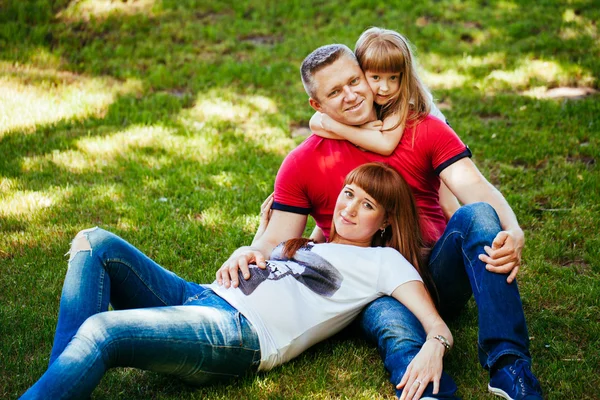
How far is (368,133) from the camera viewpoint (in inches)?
144

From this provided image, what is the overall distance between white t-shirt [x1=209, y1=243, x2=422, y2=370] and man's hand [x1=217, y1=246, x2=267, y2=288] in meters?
0.03

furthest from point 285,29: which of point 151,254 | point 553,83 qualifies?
point 151,254

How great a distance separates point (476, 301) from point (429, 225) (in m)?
A: 0.81

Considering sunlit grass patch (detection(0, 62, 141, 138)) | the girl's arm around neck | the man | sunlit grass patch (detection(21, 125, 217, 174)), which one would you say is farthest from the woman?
sunlit grass patch (detection(0, 62, 141, 138))

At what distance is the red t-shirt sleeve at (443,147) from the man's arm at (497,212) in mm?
33

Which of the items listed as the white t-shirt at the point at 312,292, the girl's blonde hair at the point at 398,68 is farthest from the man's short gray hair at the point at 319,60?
the white t-shirt at the point at 312,292

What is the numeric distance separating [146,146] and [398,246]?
380 centimetres

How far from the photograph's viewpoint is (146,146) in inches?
256

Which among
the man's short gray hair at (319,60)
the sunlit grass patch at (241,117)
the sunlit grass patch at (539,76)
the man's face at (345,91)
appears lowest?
the sunlit grass patch at (241,117)

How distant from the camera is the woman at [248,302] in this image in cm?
276

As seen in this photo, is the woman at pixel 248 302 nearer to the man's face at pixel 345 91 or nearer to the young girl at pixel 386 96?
the young girl at pixel 386 96

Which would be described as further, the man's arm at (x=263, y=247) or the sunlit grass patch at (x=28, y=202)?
the sunlit grass patch at (x=28, y=202)

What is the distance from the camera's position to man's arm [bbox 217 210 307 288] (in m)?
3.33

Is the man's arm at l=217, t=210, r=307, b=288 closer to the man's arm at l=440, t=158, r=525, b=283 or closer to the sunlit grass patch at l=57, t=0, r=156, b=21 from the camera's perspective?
the man's arm at l=440, t=158, r=525, b=283
